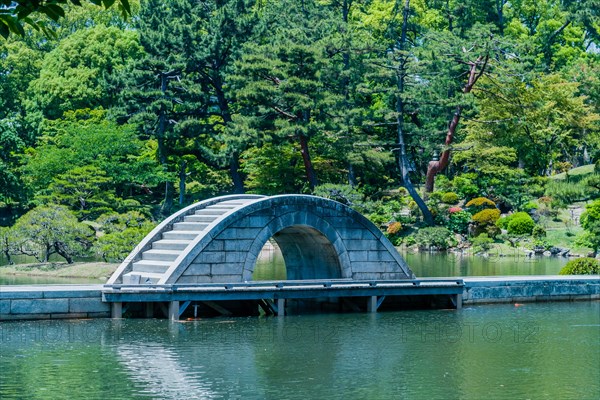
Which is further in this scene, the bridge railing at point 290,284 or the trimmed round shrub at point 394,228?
the trimmed round shrub at point 394,228

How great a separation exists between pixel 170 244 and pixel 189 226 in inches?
37.1

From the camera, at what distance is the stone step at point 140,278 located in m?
24.5

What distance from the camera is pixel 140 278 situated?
24.6m

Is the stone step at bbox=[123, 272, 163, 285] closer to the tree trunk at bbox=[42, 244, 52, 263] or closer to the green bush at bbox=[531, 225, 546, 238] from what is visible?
the tree trunk at bbox=[42, 244, 52, 263]

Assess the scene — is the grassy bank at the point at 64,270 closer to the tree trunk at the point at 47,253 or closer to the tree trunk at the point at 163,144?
the tree trunk at the point at 47,253

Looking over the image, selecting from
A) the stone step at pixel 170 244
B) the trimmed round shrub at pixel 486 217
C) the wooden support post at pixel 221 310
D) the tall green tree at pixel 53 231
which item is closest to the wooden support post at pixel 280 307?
the wooden support post at pixel 221 310

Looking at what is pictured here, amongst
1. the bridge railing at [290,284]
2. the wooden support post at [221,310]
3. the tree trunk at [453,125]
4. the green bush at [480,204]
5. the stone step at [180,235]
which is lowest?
the wooden support post at [221,310]

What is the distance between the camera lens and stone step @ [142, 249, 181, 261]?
82.2 ft

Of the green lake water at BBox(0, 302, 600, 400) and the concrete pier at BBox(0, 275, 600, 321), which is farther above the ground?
the concrete pier at BBox(0, 275, 600, 321)

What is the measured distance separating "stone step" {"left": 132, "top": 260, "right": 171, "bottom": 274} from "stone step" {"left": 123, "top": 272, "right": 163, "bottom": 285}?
0.54 feet

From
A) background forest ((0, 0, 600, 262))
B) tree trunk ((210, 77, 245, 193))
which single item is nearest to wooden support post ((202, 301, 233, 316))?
background forest ((0, 0, 600, 262))

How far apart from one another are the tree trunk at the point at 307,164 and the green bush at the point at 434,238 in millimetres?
6193

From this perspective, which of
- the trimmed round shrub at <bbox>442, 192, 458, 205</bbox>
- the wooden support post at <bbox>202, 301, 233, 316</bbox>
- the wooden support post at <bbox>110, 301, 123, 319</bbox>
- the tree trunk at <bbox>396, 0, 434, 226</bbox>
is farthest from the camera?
the trimmed round shrub at <bbox>442, 192, 458, 205</bbox>

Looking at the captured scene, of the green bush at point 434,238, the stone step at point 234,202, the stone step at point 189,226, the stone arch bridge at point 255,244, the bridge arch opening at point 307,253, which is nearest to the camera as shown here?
the stone arch bridge at point 255,244
